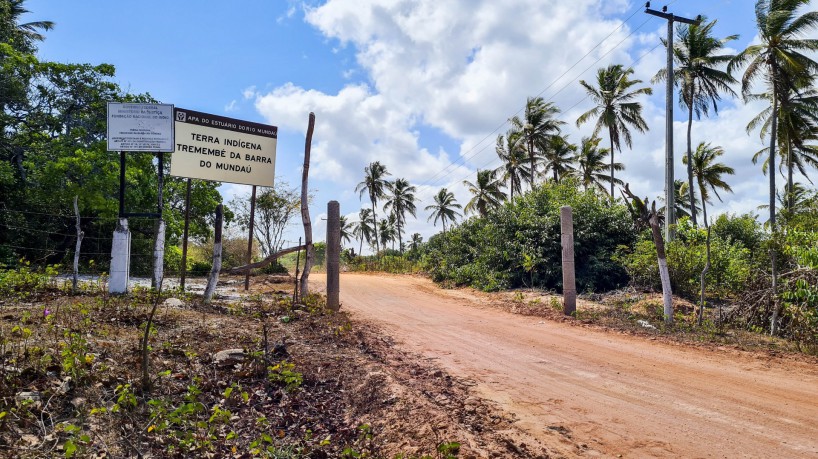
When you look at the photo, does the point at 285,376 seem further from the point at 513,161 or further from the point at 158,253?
the point at 513,161

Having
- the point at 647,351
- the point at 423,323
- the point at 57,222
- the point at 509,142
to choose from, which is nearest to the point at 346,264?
the point at 509,142

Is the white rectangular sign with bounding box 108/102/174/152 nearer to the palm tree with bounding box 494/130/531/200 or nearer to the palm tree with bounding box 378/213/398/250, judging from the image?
the palm tree with bounding box 494/130/531/200

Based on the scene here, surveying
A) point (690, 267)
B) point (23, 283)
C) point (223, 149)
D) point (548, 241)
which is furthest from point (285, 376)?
point (548, 241)

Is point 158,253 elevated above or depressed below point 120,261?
above

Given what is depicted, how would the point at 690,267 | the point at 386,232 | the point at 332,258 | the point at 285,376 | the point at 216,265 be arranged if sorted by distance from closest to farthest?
1. the point at 285,376
2. the point at 332,258
3. the point at 216,265
4. the point at 690,267
5. the point at 386,232

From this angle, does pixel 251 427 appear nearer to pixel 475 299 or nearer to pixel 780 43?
pixel 475 299

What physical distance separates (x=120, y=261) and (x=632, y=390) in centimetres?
1001

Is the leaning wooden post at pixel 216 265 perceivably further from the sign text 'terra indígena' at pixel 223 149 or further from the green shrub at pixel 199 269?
the green shrub at pixel 199 269

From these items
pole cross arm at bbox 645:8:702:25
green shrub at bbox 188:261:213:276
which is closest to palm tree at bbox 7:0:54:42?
green shrub at bbox 188:261:213:276

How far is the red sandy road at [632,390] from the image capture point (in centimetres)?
371

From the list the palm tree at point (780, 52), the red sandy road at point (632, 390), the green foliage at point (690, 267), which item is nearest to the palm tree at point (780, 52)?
the palm tree at point (780, 52)

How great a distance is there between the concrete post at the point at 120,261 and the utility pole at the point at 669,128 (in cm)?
1724

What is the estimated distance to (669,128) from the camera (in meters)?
20.1

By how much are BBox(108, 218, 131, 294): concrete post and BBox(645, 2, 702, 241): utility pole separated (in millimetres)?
17244
